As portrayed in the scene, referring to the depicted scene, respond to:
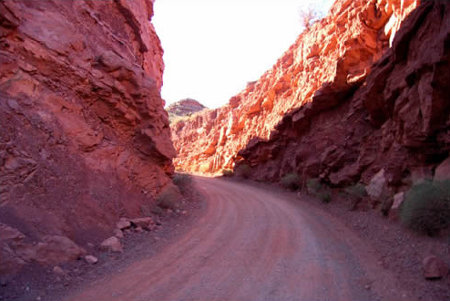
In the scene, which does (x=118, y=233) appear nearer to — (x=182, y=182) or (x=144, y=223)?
(x=144, y=223)

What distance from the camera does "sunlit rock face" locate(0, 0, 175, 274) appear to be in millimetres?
6461

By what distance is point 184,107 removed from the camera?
7088 centimetres

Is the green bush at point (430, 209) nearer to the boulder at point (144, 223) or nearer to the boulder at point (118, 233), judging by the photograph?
the boulder at point (144, 223)

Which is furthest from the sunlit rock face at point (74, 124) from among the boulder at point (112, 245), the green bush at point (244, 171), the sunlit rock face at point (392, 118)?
the green bush at point (244, 171)

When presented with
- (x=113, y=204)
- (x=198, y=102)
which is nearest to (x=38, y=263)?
(x=113, y=204)

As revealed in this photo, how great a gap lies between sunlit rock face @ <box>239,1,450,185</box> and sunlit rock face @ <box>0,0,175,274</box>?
890 centimetres

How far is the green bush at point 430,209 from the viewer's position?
20.9 feet

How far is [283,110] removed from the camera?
2384cm

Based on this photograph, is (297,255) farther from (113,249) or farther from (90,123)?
(90,123)

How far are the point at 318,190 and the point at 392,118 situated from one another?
545 cm

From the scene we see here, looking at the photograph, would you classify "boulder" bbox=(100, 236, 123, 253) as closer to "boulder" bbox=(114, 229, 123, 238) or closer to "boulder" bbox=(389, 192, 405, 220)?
"boulder" bbox=(114, 229, 123, 238)

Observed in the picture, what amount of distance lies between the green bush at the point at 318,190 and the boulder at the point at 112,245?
32.8 ft

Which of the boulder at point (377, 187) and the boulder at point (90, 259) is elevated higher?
the boulder at point (377, 187)

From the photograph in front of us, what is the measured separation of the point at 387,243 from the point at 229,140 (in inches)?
1051
